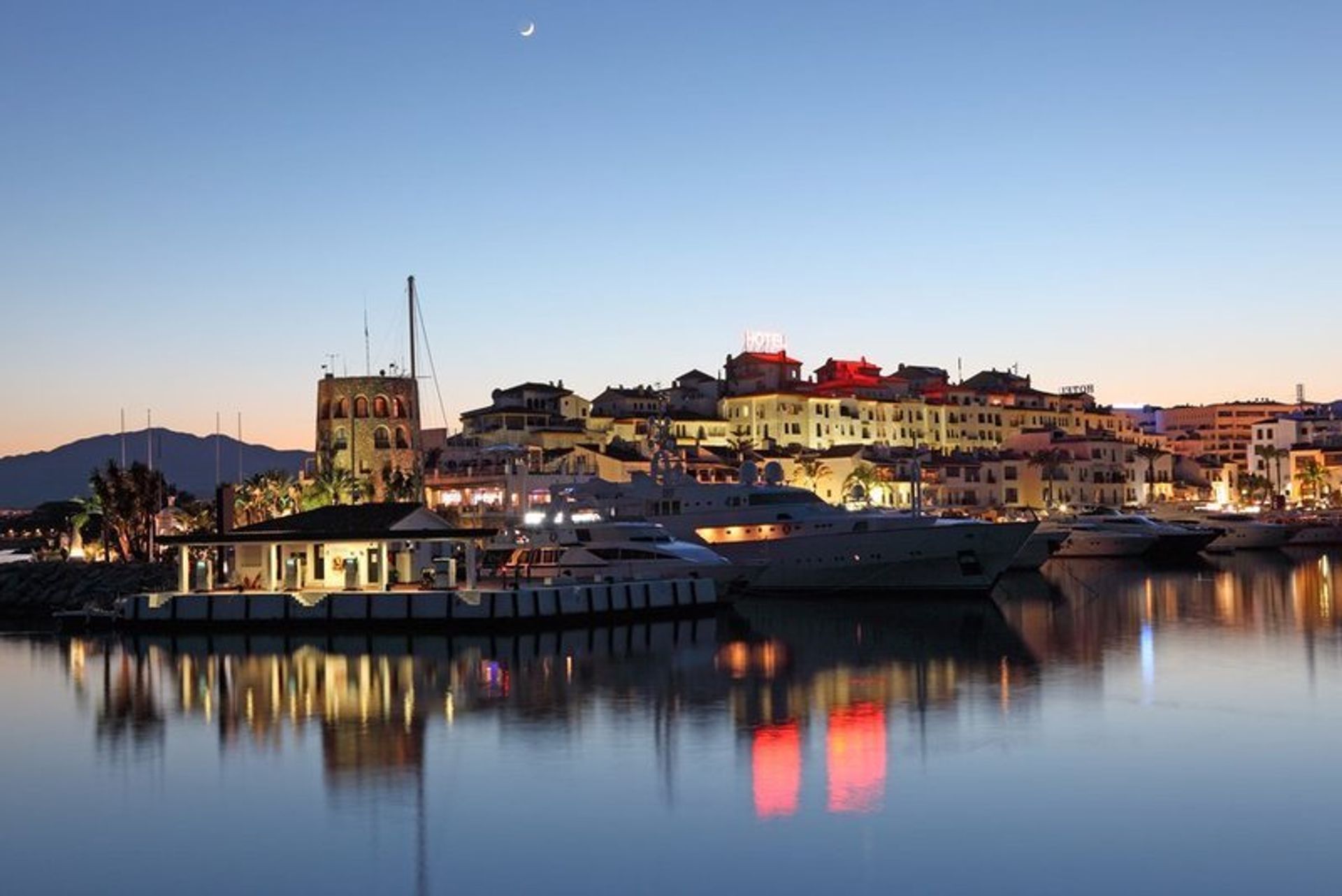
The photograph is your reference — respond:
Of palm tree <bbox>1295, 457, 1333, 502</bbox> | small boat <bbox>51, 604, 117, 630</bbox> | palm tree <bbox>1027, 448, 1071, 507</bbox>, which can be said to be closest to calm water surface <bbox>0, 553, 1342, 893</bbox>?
small boat <bbox>51, 604, 117, 630</bbox>

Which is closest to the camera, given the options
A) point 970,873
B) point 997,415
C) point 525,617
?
point 970,873

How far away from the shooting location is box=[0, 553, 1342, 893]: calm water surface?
21438 mm

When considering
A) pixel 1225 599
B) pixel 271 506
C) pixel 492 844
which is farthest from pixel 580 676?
pixel 271 506

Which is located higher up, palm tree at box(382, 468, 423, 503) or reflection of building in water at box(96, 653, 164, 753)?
palm tree at box(382, 468, 423, 503)

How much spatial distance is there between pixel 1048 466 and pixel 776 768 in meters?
137

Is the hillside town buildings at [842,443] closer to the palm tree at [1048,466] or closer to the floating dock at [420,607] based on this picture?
the palm tree at [1048,466]

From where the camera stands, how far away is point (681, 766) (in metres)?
28.3

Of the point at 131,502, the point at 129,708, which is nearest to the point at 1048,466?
the point at 131,502

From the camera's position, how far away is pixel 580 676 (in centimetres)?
4100

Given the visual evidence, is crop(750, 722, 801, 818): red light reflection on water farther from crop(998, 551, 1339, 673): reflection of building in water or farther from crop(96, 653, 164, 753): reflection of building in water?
crop(998, 551, 1339, 673): reflection of building in water

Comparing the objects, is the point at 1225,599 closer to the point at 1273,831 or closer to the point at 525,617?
the point at 525,617

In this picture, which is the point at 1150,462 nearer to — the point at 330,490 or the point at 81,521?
the point at 330,490

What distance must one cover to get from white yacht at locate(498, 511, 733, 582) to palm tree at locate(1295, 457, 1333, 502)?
13184cm

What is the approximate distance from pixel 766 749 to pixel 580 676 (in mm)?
12230
